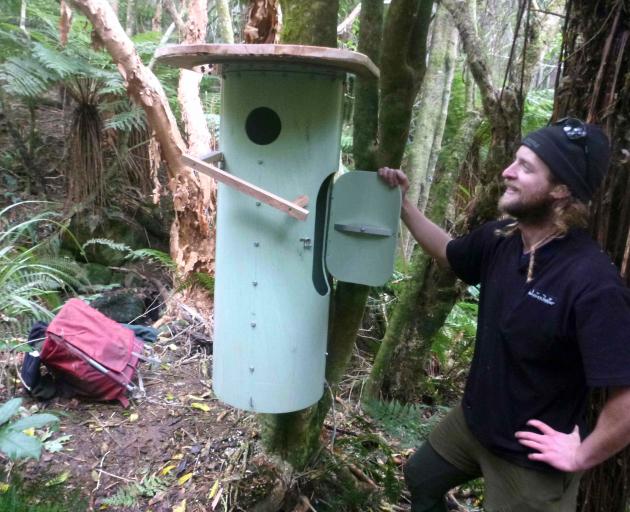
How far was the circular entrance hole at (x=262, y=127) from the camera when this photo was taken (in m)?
2.04

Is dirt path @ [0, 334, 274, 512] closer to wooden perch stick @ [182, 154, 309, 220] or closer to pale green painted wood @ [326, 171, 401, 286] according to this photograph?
pale green painted wood @ [326, 171, 401, 286]

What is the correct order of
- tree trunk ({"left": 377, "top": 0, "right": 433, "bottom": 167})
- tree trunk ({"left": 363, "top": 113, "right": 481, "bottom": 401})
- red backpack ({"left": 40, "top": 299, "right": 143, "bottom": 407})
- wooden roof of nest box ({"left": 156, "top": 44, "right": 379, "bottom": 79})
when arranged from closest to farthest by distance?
wooden roof of nest box ({"left": 156, "top": 44, "right": 379, "bottom": 79}), tree trunk ({"left": 377, "top": 0, "right": 433, "bottom": 167}), tree trunk ({"left": 363, "top": 113, "right": 481, "bottom": 401}), red backpack ({"left": 40, "top": 299, "right": 143, "bottom": 407})

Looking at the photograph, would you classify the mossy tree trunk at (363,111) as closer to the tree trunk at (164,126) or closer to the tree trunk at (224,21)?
the tree trunk at (164,126)

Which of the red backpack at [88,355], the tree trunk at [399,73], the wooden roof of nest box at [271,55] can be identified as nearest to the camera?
the wooden roof of nest box at [271,55]

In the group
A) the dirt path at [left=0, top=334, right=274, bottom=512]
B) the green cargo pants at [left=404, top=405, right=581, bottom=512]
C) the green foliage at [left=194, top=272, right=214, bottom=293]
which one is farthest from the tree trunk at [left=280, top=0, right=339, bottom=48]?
the green foliage at [left=194, top=272, right=214, bottom=293]

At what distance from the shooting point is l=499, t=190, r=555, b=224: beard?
1.68 metres

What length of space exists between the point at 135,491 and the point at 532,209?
241cm

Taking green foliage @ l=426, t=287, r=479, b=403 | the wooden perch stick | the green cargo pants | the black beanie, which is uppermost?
the black beanie

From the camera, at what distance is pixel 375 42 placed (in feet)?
8.05

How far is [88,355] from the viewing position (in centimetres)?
343

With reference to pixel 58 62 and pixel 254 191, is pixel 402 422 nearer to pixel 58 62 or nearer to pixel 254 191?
pixel 254 191

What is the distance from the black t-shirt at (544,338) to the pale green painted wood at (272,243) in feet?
2.30

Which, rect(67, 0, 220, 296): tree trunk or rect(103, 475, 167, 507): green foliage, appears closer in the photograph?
rect(103, 475, 167, 507): green foliage

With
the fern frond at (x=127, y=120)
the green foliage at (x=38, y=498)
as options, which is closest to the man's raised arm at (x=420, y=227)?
the green foliage at (x=38, y=498)
